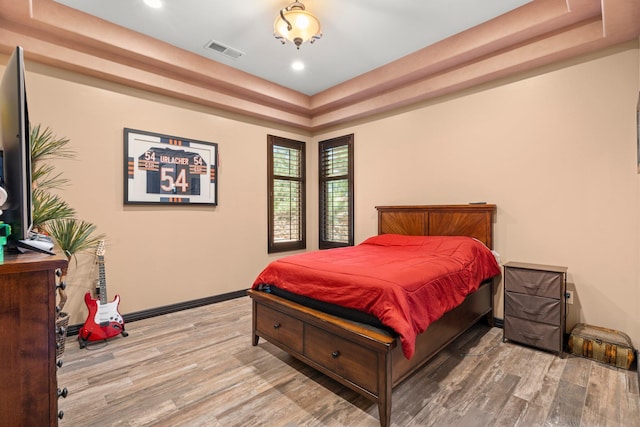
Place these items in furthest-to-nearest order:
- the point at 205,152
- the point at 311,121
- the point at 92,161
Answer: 1. the point at 311,121
2. the point at 205,152
3. the point at 92,161

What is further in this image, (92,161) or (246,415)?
(92,161)

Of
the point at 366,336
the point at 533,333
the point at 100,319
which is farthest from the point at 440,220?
the point at 100,319

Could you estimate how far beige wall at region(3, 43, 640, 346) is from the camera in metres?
2.68

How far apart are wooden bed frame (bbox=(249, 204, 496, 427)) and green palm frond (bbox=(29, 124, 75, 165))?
2332 millimetres

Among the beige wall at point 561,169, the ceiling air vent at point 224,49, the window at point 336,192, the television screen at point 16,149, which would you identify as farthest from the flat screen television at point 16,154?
the window at point 336,192

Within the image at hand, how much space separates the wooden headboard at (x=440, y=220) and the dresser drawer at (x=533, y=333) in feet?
2.65

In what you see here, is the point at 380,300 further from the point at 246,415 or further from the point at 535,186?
the point at 535,186

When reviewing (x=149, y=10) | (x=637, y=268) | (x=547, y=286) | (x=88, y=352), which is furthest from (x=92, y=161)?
(x=637, y=268)

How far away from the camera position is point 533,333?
2689mm

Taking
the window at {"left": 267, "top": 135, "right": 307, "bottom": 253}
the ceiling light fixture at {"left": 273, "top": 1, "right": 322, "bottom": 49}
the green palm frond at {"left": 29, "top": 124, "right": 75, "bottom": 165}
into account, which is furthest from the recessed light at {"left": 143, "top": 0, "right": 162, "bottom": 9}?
the window at {"left": 267, "top": 135, "right": 307, "bottom": 253}

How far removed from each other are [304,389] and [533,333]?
2047 mm

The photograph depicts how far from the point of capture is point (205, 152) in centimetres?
404

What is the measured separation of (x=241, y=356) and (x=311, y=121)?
3817 millimetres

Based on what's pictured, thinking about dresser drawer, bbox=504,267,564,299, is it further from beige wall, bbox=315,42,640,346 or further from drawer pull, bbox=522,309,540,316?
beige wall, bbox=315,42,640,346
